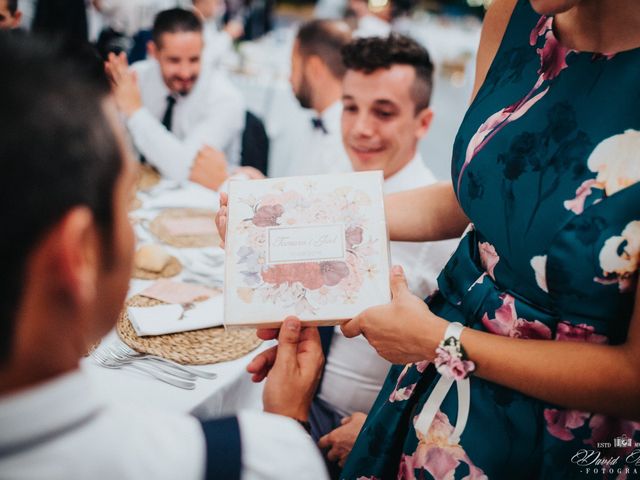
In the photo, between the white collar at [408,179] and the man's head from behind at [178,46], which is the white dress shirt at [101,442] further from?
the man's head from behind at [178,46]

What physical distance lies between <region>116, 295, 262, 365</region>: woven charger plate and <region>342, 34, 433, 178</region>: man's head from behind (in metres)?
0.94

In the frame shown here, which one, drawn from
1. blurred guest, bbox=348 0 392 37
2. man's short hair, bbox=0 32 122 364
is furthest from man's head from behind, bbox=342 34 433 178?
blurred guest, bbox=348 0 392 37

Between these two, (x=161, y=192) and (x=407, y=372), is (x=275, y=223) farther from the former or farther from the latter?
(x=161, y=192)

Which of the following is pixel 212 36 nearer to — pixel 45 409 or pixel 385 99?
pixel 385 99

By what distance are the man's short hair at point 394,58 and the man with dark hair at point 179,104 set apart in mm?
914

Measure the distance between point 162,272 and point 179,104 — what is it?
72.8 inches

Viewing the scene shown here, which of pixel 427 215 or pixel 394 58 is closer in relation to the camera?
pixel 427 215

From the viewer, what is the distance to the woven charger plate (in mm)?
1253

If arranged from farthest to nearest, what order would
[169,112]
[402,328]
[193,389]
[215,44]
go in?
[215,44] < [169,112] < [193,389] < [402,328]

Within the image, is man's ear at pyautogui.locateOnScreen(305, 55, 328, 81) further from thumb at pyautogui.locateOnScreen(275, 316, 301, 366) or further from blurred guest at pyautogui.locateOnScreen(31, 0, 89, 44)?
thumb at pyautogui.locateOnScreen(275, 316, 301, 366)

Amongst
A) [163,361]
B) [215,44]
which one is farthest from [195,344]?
[215,44]

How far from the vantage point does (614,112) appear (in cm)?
78

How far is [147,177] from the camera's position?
8.59 feet

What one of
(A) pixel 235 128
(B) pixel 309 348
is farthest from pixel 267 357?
(A) pixel 235 128
